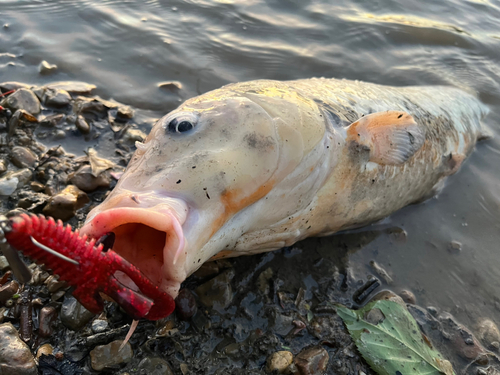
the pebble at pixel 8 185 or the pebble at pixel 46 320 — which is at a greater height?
the pebble at pixel 8 185

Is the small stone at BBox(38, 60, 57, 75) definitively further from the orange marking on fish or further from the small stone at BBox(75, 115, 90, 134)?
the orange marking on fish

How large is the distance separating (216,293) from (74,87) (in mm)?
3042

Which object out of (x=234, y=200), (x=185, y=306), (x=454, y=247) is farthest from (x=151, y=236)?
(x=454, y=247)

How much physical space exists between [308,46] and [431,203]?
10.6 ft

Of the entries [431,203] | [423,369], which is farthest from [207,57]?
[423,369]

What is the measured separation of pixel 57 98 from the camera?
3.61 meters

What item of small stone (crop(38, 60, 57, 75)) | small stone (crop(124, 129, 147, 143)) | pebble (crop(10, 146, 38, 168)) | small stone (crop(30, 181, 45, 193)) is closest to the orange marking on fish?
small stone (crop(30, 181, 45, 193))

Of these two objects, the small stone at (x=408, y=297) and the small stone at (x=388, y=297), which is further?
the small stone at (x=408, y=297)

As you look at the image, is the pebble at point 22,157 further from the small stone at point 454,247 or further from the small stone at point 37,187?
the small stone at point 454,247

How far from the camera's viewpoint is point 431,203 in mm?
3525

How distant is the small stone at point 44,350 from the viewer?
1.87 metres

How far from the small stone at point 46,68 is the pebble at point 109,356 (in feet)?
11.7

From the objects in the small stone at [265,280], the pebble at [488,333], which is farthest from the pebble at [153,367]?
the pebble at [488,333]

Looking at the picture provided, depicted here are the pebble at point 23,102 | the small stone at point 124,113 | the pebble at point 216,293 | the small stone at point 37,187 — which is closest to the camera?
the pebble at point 216,293
